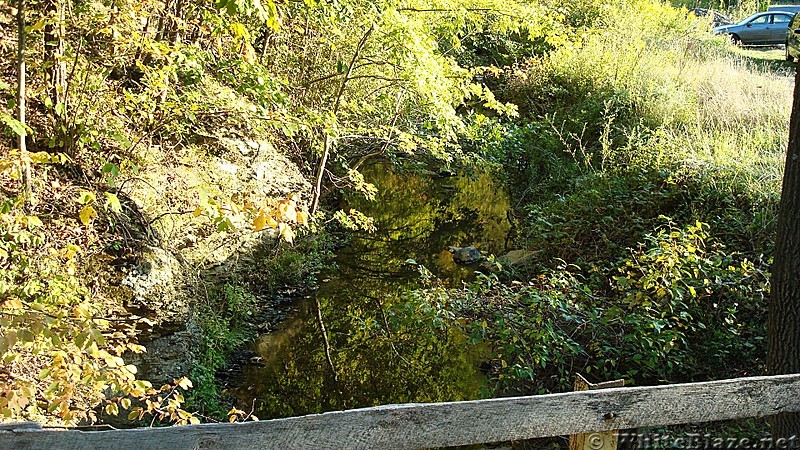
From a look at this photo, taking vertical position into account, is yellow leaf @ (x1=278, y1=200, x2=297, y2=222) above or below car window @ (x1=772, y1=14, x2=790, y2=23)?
above

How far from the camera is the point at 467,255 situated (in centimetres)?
1006

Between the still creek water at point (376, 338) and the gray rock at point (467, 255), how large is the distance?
0.17 meters

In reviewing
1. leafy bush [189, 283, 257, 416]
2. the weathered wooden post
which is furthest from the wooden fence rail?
leafy bush [189, 283, 257, 416]

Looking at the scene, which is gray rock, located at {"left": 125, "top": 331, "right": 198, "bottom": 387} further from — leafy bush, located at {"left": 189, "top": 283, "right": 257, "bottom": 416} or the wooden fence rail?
the wooden fence rail

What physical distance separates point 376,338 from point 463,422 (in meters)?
5.59

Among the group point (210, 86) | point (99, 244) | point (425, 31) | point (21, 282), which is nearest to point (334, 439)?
point (21, 282)

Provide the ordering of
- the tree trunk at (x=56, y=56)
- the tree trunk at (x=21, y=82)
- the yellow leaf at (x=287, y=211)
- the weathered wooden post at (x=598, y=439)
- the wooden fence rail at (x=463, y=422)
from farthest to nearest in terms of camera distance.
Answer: the tree trunk at (x=56, y=56), the tree trunk at (x=21, y=82), the yellow leaf at (x=287, y=211), the weathered wooden post at (x=598, y=439), the wooden fence rail at (x=463, y=422)

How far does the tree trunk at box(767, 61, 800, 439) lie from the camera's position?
350 cm

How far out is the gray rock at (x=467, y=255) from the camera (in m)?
10.0

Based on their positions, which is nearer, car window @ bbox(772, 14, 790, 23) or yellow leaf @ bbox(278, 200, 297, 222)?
yellow leaf @ bbox(278, 200, 297, 222)

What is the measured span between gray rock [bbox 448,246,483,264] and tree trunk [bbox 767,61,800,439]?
637 cm

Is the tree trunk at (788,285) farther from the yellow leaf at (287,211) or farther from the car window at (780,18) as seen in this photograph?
the car window at (780,18)

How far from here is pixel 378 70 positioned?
9.16 meters

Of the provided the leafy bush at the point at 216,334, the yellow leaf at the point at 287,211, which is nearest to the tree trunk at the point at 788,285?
the yellow leaf at the point at 287,211
